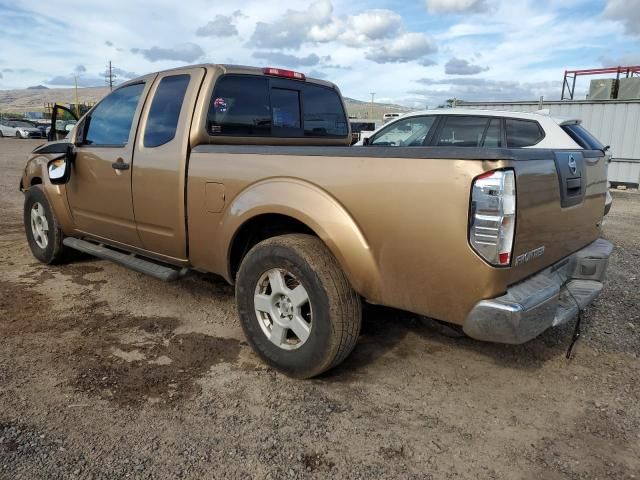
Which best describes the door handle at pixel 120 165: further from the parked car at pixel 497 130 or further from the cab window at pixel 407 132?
the cab window at pixel 407 132

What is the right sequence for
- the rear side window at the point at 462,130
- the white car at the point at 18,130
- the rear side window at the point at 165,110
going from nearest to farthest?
the rear side window at the point at 165,110
the rear side window at the point at 462,130
the white car at the point at 18,130

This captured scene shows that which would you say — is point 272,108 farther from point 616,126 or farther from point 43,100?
point 43,100

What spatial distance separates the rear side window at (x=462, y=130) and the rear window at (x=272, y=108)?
3235mm

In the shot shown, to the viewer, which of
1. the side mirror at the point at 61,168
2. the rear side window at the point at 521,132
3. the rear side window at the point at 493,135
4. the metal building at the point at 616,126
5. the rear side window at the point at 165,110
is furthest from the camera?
the metal building at the point at 616,126

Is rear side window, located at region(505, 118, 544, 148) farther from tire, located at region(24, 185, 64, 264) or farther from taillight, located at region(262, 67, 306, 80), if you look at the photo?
tire, located at region(24, 185, 64, 264)

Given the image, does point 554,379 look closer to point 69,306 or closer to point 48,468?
point 48,468

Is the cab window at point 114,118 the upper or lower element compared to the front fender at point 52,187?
upper

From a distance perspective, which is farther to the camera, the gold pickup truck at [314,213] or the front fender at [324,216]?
the front fender at [324,216]

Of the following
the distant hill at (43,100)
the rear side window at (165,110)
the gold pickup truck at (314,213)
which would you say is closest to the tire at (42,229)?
the gold pickup truck at (314,213)

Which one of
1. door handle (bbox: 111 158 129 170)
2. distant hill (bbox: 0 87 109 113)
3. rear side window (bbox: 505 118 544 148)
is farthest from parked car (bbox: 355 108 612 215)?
distant hill (bbox: 0 87 109 113)

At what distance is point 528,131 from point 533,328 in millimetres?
5624

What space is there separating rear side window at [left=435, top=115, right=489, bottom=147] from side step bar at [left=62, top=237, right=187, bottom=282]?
16.7 feet

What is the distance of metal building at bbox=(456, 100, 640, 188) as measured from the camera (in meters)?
13.3

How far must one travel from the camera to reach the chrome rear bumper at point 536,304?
2344 millimetres
